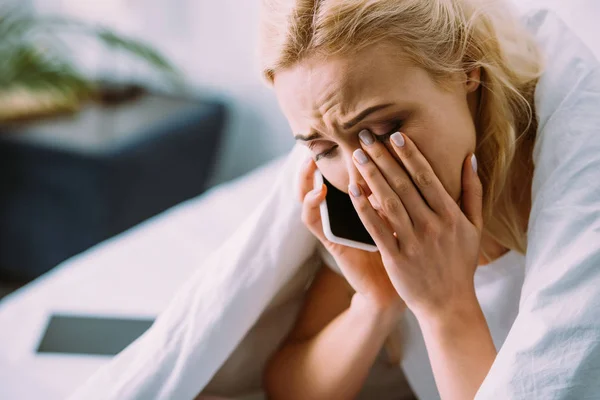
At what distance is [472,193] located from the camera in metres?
0.72

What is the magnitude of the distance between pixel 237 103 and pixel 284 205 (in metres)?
1.77

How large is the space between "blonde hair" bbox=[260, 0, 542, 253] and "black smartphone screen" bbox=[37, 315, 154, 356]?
1.70 ft

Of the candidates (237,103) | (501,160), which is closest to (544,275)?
(501,160)

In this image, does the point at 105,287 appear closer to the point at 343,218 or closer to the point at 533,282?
the point at 343,218

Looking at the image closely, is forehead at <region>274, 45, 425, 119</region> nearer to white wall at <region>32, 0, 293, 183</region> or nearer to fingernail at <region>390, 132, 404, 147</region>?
fingernail at <region>390, 132, 404, 147</region>

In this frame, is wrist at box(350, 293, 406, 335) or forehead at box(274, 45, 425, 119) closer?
forehead at box(274, 45, 425, 119)

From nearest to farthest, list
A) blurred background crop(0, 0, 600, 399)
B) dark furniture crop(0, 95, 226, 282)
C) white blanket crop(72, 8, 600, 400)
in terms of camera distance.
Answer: white blanket crop(72, 8, 600, 400) < blurred background crop(0, 0, 600, 399) < dark furniture crop(0, 95, 226, 282)

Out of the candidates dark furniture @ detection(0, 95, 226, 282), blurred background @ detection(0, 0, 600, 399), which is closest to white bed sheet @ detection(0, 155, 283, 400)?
blurred background @ detection(0, 0, 600, 399)

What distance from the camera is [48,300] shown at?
1111mm

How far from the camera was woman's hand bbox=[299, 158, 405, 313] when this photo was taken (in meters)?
0.83

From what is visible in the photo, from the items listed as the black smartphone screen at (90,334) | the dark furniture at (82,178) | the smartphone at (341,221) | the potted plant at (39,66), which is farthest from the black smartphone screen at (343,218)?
the potted plant at (39,66)

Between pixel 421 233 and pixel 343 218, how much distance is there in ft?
0.44

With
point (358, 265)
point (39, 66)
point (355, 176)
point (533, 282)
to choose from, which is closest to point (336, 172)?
point (355, 176)

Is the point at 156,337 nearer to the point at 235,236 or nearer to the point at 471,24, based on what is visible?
the point at 235,236
